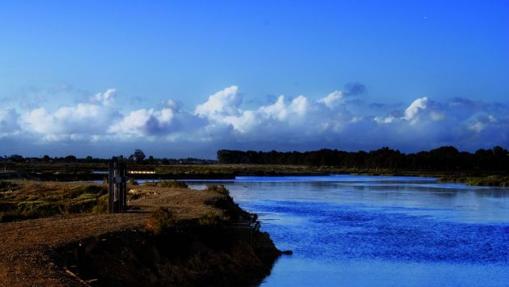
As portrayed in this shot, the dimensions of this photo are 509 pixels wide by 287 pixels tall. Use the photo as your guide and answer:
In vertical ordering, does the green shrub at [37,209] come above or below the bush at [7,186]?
below

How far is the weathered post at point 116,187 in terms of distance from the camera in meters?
24.1

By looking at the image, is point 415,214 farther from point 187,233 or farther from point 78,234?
point 78,234

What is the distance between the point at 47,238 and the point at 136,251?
1.86 metres

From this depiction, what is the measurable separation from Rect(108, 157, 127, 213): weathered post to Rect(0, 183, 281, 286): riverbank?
2.29 feet

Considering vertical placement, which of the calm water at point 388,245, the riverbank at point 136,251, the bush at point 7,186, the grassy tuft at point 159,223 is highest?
the bush at point 7,186

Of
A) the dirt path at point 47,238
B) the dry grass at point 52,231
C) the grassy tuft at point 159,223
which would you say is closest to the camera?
the dirt path at point 47,238

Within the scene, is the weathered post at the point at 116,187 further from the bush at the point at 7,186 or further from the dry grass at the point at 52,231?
the bush at the point at 7,186

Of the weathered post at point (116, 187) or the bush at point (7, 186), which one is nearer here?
the weathered post at point (116, 187)

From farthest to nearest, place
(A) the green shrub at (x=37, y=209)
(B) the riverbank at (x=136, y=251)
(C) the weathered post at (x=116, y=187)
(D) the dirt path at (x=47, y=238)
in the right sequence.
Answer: (A) the green shrub at (x=37, y=209) → (C) the weathered post at (x=116, y=187) → (B) the riverbank at (x=136, y=251) → (D) the dirt path at (x=47, y=238)

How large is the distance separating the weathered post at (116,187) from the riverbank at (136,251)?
699 mm

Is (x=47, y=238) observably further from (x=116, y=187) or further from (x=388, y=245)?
(x=388, y=245)

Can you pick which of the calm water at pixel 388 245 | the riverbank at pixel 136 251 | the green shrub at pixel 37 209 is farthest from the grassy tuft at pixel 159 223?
the green shrub at pixel 37 209

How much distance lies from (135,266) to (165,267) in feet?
3.45

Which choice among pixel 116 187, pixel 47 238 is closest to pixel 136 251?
pixel 47 238
